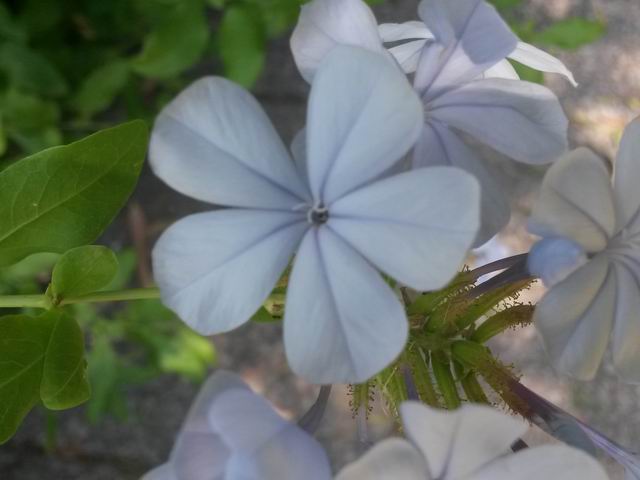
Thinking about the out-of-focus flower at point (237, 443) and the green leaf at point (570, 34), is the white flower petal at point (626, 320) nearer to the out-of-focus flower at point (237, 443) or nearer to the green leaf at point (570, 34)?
the out-of-focus flower at point (237, 443)

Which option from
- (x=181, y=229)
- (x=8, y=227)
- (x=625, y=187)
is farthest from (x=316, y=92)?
(x=8, y=227)

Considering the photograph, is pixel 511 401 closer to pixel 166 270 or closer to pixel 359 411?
pixel 359 411

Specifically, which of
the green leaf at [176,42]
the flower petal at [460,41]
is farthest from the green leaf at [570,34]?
the flower petal at [460,41]

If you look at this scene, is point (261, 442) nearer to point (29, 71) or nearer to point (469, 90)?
point (469, 90)

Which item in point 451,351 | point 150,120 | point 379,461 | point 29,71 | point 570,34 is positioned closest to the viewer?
point 379,461

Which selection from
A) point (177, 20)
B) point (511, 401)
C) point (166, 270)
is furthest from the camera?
point (177, 20)

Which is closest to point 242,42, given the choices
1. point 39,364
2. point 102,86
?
point 102,86

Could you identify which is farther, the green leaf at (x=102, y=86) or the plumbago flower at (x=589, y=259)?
the green leaf at (x=102, y=86)
